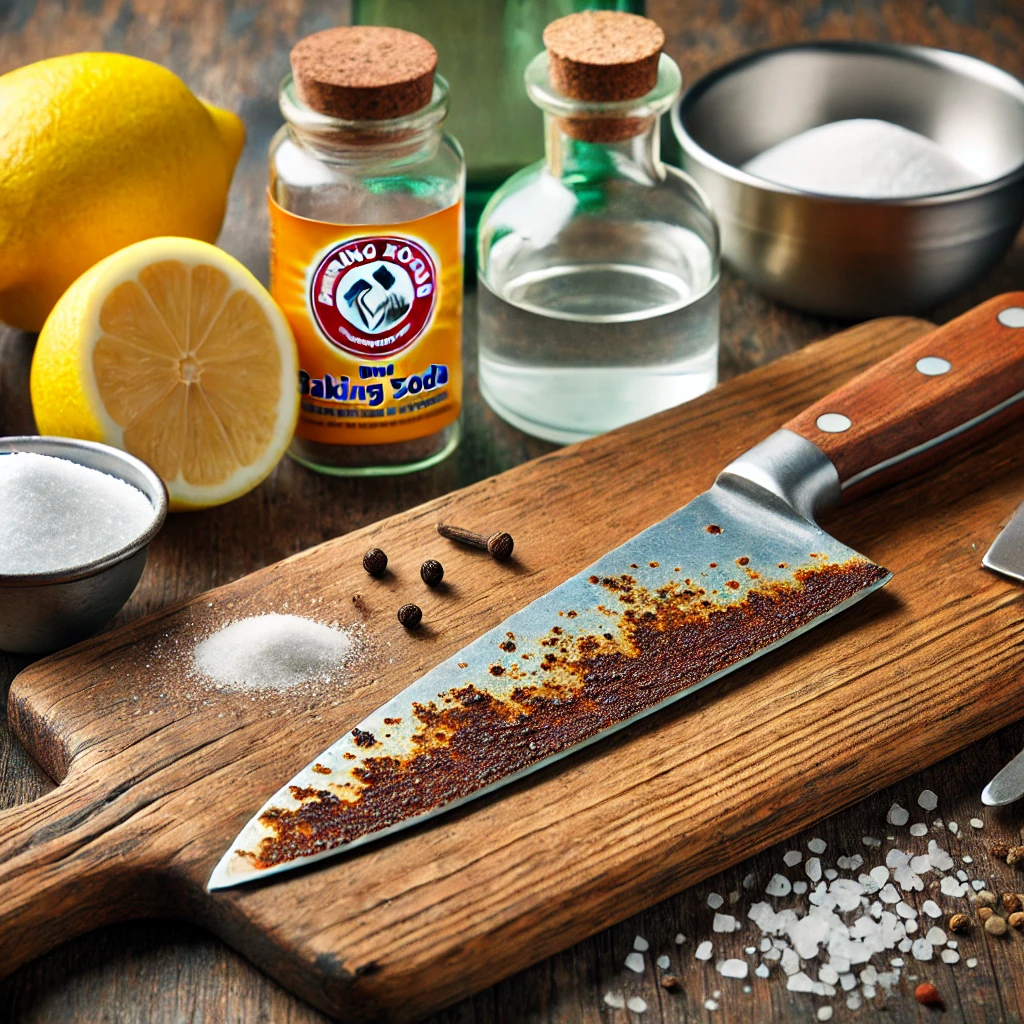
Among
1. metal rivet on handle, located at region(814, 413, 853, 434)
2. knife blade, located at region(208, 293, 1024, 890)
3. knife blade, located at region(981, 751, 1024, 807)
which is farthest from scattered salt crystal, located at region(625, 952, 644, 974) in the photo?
metal rivet on handle, located at region(814, 413, 853, 434)

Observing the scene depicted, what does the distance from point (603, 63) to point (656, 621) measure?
0.51m

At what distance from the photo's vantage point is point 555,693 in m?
0.99

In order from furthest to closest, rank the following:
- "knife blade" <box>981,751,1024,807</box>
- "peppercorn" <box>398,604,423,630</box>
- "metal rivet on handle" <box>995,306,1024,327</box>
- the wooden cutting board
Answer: "metal rivet on handle" <box>995,306,1024,327</box>
"peppercorn" <box>398,604,423,630</box>
"knife blade" <box>981,751,1024,807</box>
the wooden cutting board

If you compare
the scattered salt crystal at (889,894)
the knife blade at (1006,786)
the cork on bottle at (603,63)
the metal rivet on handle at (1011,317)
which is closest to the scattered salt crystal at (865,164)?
the metal rivet on handle at (1011,317)

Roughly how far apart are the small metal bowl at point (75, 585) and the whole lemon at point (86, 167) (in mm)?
264

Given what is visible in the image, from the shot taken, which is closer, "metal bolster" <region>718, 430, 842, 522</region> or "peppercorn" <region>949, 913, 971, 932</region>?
"peppercorn" <region>949, 913, 971, 932</region>

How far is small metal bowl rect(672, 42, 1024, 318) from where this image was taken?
1443 millimetres

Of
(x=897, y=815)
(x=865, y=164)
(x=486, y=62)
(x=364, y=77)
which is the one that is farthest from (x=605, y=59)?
(x=897, y=815)

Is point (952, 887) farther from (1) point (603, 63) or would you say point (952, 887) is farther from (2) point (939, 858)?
(1) point (603, 63)

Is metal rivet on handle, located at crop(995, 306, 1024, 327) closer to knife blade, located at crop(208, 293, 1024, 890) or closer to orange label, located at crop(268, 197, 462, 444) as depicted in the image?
knife blade, located at crop(208, 293, 1024, 890)

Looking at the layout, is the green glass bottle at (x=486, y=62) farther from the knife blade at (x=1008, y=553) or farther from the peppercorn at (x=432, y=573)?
the knife blade at (x=1008, y=553)

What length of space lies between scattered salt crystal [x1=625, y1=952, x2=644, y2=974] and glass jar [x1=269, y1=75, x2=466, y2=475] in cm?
59

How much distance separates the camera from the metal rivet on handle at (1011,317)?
1313mm

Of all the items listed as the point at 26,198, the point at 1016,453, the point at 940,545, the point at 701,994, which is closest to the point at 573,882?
the point at 701,994
